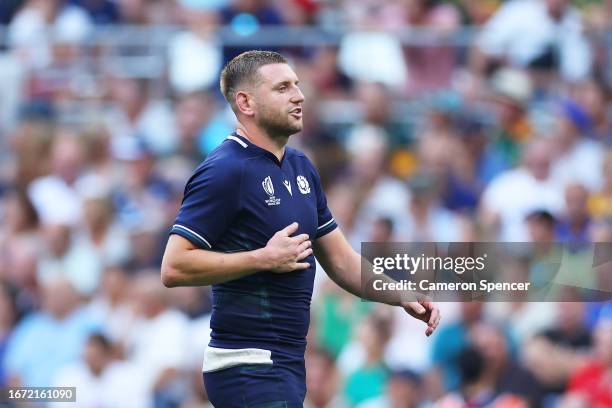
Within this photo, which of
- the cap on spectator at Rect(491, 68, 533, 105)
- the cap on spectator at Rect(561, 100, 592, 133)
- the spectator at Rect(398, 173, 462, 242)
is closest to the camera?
the spectator at Rect(398, 173, 462, 242)

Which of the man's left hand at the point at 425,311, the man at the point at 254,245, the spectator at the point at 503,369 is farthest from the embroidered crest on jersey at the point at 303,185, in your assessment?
the spectator at the point at 503,369

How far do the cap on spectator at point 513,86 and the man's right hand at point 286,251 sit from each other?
611 centimetres

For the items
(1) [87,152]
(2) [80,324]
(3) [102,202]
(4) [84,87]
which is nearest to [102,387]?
(2) [80,324]

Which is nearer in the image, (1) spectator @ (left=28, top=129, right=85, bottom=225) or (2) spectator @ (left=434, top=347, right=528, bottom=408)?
(2) spectator @ (left=434, top=347, right=528, bottom=408)

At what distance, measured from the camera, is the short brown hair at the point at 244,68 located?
6.29m

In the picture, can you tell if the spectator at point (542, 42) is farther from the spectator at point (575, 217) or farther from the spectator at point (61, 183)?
the spectator at point (61, 183)

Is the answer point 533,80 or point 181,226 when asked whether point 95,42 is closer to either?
point 533,80

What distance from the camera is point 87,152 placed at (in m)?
12.9

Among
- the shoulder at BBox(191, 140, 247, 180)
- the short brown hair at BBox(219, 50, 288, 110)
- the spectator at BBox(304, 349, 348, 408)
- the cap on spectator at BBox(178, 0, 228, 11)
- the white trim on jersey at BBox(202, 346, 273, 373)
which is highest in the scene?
the cap on spectator at BBox(178, 0, 228, 11)

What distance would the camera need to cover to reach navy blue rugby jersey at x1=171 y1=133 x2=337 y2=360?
5.95 metres

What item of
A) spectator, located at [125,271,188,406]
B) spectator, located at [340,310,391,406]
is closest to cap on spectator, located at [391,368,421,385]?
spectator, located at [340,310,391,406]

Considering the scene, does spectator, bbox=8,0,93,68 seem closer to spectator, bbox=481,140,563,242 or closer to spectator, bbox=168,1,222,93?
spectator, bbox=168,1,222,93

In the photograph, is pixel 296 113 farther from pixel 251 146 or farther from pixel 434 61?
pixel 434 61

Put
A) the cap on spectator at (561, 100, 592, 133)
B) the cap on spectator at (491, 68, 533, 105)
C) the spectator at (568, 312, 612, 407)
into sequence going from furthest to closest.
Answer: the cap on spectator at (491, 68, 533, 105) → the cap on spectator at (561, 100, 592, 133) → the spectator at (568, 312, 612, 407)
